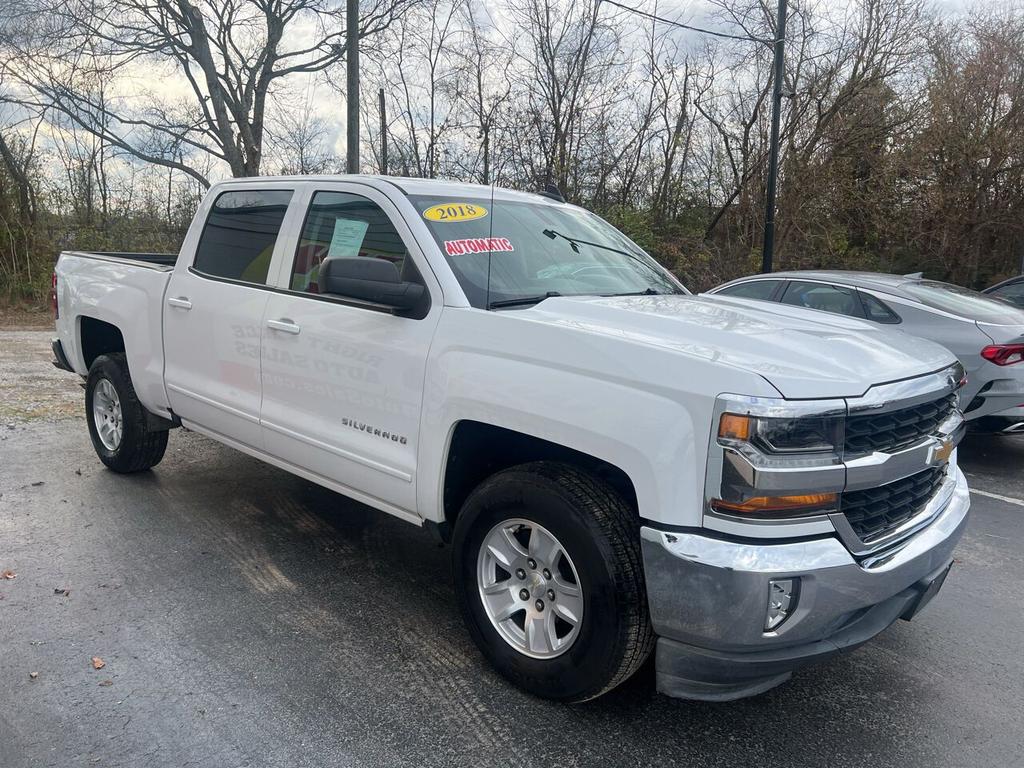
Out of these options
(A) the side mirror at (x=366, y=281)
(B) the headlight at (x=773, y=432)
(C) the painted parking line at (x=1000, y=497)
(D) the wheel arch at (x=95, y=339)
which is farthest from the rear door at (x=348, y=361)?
(C) the painted parking line at (x=1000, y=497)

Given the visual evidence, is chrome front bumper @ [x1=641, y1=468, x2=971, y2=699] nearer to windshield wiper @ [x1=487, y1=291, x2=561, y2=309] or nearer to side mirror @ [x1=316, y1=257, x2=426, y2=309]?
windshield wiper @ [x1=487, y1=291, x2=561, y2=309]

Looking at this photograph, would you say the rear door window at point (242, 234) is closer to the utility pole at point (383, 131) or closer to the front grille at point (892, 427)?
the front grille at point (892, 427)

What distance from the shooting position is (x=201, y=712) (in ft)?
9.20

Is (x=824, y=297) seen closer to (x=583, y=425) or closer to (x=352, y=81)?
(x=583, y=425)

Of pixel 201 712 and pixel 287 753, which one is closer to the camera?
pixel 287 753

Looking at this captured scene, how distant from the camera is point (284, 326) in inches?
151

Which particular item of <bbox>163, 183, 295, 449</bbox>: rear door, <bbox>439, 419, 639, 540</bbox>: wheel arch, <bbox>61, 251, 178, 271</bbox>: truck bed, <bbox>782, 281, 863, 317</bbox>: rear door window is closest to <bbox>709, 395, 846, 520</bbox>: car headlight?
<bbox>439, 419, 639, 540</bbox>: wheel arch

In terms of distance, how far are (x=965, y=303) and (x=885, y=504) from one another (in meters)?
5.01

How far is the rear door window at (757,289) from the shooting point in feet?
25.6

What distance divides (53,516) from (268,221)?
224cm

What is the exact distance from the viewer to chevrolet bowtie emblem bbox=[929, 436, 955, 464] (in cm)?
288

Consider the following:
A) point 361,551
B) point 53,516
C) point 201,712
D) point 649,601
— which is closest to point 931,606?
point 649,601

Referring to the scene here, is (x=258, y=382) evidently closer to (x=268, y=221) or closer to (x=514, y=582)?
(x=268, y=221)

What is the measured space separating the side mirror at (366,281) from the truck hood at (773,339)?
522mm
